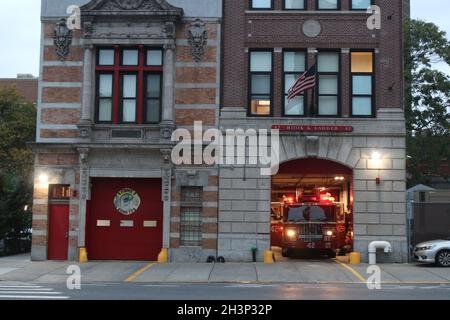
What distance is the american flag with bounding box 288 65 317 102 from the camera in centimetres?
2427

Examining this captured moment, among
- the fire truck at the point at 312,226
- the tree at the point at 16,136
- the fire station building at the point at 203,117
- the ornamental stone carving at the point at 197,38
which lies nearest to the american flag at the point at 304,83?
the fire station building at the point at 203,117

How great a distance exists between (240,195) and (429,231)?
7.95 m

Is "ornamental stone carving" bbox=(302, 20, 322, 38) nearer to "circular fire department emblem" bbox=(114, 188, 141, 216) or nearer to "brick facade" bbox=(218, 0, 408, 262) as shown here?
"brick facade" bbox=(218, 0, 408, 262)

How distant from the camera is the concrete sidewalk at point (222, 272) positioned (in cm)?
2094

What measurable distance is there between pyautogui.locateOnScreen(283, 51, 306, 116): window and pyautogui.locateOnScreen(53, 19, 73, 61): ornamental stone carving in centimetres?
927

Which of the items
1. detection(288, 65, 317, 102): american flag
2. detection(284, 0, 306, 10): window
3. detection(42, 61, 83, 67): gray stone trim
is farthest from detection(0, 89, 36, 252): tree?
detection(284, 0, 306, 10): window

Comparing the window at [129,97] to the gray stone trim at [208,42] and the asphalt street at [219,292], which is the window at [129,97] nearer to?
the gray stone trim at [208,42]

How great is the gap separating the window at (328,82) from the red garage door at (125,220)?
7760 millimetres

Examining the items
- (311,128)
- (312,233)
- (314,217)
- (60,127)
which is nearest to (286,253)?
(312,233)

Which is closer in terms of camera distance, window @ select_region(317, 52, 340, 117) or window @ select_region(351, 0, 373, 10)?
window @ select_region(317, 52, 340, 117)

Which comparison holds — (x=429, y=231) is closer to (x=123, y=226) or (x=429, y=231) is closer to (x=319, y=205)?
(x=319, y=205)

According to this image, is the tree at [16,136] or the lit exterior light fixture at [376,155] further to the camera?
the tree at [16,136]

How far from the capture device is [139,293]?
16641mm

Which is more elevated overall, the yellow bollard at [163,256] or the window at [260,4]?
the window at [260,4]
